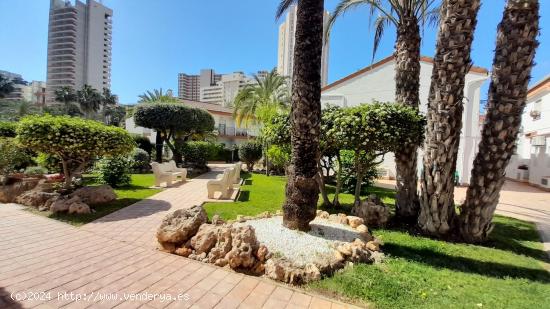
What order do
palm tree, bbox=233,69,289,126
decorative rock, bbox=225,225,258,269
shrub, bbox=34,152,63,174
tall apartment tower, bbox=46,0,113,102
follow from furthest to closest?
tall apartment tower, bbox=46,0,113,102, palm tree, bbox=233,69,289,126, shrub, bbox=34,152,63,174, decorative rock, bbox=225,225,258,269

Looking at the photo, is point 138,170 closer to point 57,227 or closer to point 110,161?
point 110,161

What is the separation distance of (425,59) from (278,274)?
61.8 ft

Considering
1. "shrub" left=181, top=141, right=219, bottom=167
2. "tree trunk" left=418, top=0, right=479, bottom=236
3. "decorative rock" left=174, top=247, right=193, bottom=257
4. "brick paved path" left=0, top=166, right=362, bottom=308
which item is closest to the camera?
"brick paved path" left=0, top=166, right=362, bottom=308

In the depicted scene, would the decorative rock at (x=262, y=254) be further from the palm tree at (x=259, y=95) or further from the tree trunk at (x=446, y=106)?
the palm tree at (x=259, y=95)

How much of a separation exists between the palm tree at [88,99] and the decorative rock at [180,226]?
222 feet

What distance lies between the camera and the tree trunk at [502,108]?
538cm

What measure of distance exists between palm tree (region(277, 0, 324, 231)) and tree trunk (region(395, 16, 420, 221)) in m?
3.17

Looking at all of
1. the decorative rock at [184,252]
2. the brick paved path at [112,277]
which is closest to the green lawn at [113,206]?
the brick paved path at [112,277]

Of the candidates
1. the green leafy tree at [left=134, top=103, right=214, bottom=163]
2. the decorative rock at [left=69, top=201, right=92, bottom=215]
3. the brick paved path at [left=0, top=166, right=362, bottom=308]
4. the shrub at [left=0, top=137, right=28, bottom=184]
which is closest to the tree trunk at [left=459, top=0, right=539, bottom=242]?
the brick paved path at [left=0, top=166, right=362, bottom=308]

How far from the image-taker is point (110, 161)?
1112 centimetres

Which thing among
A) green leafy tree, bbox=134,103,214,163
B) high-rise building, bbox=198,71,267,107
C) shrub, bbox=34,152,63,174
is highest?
high-rise building, bbox=198,71,267,107

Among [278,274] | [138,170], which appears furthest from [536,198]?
[138,170]

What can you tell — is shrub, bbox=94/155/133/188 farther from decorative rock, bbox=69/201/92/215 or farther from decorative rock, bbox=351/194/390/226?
decorative rock, bbox=351/194/390/226

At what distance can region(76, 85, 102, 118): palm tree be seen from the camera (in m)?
58.9
